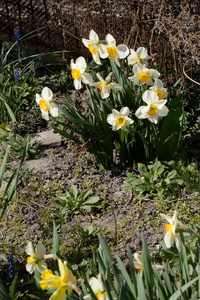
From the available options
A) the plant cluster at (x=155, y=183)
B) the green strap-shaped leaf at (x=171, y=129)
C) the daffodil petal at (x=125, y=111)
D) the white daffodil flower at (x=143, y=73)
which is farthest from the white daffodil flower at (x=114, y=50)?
the plant cluster at (x=155, y=183)

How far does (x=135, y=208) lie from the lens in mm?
2820

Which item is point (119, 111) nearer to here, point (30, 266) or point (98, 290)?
point (30, 266)

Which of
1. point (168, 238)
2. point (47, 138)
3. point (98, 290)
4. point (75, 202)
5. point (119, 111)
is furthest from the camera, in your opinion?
point (47, 138)

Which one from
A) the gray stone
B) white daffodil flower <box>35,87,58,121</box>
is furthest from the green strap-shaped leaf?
the gray stone

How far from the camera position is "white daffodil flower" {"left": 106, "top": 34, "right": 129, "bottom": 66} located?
108 inches

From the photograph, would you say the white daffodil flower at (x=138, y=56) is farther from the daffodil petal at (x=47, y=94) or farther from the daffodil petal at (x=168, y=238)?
the daffodil petal at (x=168, y=238)

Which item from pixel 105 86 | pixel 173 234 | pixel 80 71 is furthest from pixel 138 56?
pixel 173 234

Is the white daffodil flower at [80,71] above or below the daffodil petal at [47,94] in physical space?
above

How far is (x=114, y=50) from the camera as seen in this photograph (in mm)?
2762

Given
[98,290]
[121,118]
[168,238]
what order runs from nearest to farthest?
[98,290]
[168,238]
[121,118]

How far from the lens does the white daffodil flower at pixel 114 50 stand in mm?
2742

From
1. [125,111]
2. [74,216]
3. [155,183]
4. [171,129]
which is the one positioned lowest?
[74,216]

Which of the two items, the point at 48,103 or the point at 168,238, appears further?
the point at 48,103

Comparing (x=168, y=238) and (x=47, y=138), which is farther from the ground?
(x=168, y=238)
